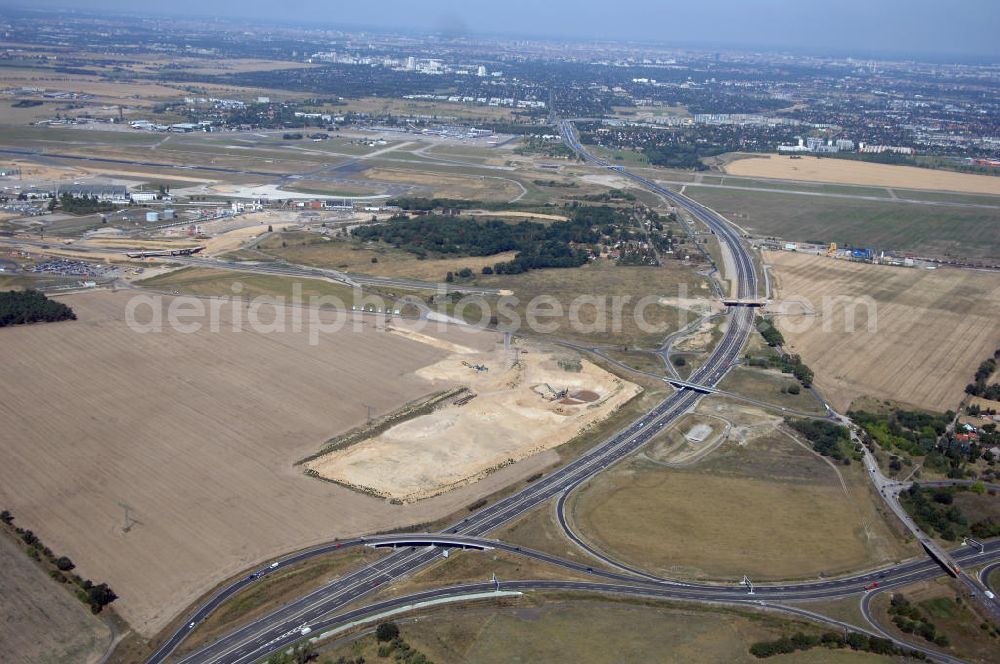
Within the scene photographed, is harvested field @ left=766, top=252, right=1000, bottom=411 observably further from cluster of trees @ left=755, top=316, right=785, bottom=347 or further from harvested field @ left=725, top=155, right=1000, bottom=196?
harvested field @ left=725, top=155, right=1000, bottom=196

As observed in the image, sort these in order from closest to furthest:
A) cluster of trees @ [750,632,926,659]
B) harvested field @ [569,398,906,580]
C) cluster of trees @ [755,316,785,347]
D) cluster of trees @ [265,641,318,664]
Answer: cluster of trees @ [265,641,318,664] < cluster of trees @ [750,632,926,659] < harvested field @ [569,398,906,580] < cluster of trees @ [755,316,785,347]

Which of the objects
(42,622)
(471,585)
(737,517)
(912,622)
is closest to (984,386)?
(737,517)

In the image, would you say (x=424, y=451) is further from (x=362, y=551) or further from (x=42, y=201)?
(x=42, y=201)

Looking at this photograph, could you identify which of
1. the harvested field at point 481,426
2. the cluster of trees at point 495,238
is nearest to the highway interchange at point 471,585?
the harvested field at point 481,426

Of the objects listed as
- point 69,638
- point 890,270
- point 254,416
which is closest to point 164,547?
point 69,638

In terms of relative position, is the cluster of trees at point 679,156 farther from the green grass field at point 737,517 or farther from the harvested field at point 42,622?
the harvested field at point 42,622

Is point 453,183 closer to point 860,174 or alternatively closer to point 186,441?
point 860,174

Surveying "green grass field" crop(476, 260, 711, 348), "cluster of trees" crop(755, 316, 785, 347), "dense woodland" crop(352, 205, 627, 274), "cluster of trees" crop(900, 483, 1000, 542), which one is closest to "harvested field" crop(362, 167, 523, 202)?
"dense woodland" crop(352, 205, 627, 274)
